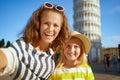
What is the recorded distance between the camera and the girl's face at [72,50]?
258cm

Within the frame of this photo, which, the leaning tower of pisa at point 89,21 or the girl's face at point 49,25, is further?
the leaning tower of pisa at point 89,21

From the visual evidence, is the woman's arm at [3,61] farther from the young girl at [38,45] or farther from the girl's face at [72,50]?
the girl's face at [72,50]

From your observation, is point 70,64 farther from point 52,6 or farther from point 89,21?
point 89,21

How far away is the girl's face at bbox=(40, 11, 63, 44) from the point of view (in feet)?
6.57

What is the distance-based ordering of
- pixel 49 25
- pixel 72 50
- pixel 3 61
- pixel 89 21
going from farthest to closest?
pixel 89 21
pixel 72 50
pixel 49 25
pixel 3 61

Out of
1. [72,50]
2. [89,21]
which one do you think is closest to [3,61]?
[72,50]

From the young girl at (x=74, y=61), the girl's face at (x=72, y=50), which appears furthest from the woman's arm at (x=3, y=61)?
the girl's face at (x=72, y=50)

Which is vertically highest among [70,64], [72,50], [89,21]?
[89,21]

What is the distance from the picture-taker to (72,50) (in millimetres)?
2572

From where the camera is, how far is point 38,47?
6.73 feet

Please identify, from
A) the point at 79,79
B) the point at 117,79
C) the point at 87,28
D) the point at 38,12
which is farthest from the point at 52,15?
the point at 87,28

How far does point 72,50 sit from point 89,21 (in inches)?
2572

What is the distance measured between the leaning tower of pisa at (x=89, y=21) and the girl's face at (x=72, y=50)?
62.3 meters

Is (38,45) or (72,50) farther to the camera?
(72,50)
